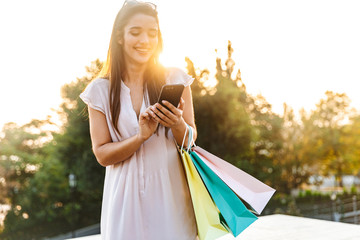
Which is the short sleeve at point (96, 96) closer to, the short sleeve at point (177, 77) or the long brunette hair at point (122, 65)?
the long brunette hair at point (122, 65)

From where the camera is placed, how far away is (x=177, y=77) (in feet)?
3.44

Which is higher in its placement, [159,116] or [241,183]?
[159,116]

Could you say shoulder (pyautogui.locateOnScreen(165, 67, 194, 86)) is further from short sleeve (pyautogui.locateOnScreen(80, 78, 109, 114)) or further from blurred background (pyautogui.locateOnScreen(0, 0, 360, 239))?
blurred background (pyautogui.locateOnScreen(0, 0, 360, 239))

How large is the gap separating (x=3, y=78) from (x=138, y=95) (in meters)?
20.6

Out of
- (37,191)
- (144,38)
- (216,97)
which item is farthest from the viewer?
(37,191)

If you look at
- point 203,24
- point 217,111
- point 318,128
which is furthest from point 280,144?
point 203,24

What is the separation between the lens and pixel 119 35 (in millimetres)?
1019

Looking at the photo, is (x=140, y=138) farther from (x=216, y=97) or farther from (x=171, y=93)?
(x=216, y=97)

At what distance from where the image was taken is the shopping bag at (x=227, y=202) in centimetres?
94

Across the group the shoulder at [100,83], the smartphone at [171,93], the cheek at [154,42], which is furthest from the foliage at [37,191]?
the smartphone at [171,93]

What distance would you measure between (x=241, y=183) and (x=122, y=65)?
1.48 ft

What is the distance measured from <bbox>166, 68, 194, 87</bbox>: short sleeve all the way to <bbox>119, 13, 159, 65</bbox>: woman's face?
3.8 inches

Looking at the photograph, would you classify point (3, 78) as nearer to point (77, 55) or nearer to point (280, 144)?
point (77, 55)

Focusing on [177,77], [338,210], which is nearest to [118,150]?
[177,77]
